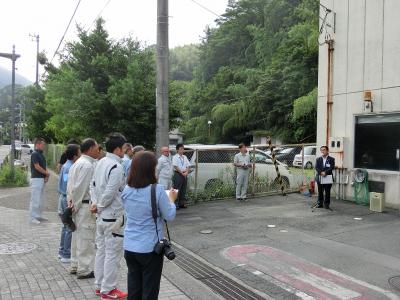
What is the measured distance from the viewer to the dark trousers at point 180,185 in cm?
1141

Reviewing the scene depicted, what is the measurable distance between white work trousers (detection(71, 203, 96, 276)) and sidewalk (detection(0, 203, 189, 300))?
197mm

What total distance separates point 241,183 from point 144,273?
884 centimetres

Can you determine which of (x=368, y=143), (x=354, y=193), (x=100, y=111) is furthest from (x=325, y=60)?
(x=100, y=111)

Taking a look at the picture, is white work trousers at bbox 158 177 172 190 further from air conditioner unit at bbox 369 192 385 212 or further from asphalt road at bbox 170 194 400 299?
air conditioner unit at bbox 369 192 385 212

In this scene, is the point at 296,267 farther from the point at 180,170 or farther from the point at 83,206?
the point at 180,170

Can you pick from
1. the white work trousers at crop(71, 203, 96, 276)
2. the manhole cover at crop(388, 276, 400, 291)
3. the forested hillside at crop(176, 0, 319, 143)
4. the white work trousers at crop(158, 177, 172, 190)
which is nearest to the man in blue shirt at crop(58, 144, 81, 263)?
the white work trousers at crop(71, 203, 96, 276)

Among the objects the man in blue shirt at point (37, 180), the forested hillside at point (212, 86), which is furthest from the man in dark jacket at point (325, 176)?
the man in blue shirt at point (37, 180)

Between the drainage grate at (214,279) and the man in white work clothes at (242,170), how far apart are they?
5.48m

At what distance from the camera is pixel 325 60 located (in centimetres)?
1256

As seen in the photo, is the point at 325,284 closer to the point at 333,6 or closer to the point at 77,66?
the point at 333,6

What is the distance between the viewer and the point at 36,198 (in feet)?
32.1

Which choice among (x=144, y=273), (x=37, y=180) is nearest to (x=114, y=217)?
(x=144, y=273)

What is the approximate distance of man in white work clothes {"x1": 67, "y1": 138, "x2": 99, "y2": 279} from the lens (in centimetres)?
579

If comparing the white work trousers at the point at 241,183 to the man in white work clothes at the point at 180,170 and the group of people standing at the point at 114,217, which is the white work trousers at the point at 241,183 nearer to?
the man in white work clothes at the point at 180,170
